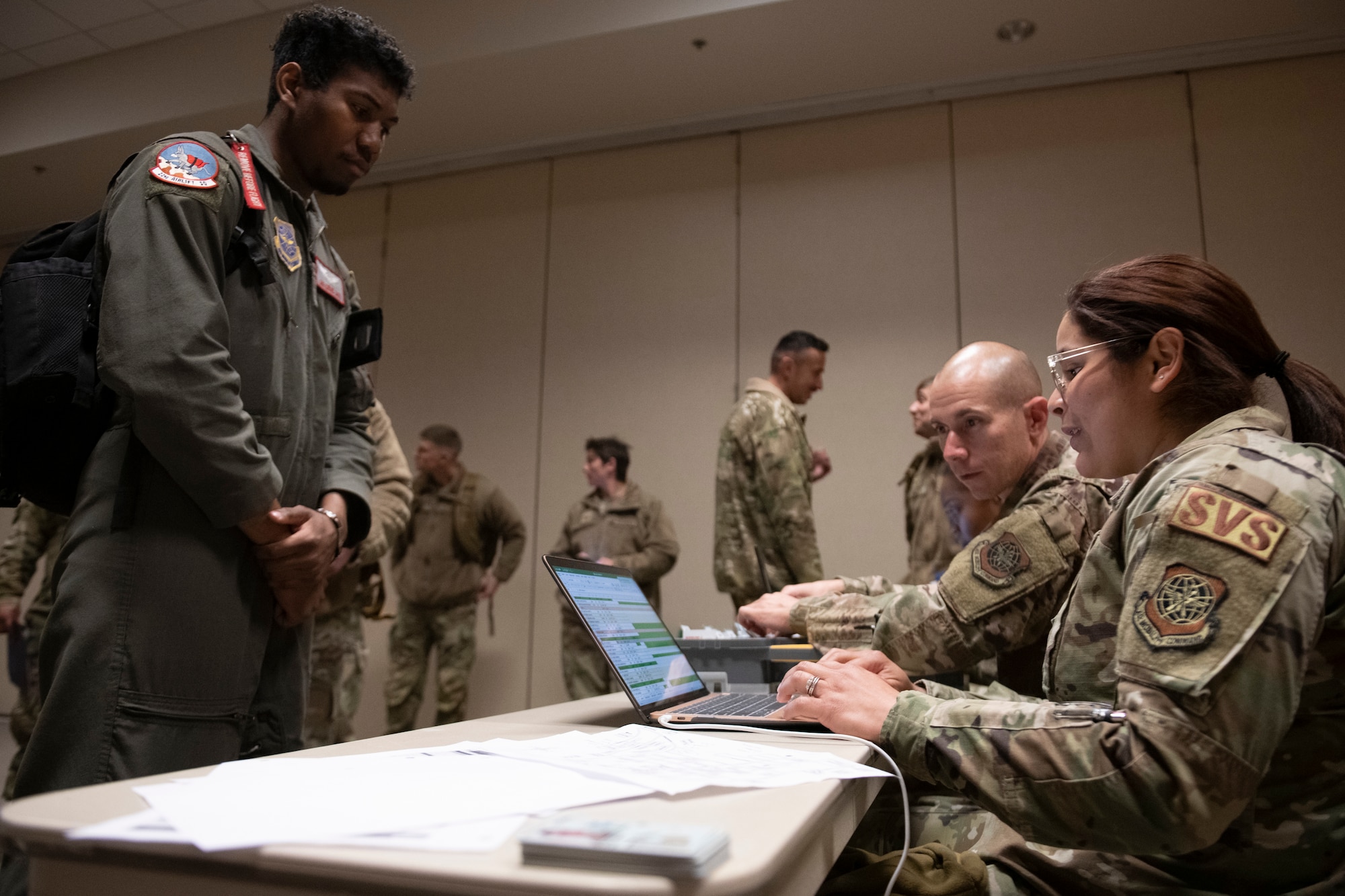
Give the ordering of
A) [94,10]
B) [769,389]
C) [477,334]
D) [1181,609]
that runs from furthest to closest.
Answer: [477,334] < [94,10] < [769,389] < [1181,609]

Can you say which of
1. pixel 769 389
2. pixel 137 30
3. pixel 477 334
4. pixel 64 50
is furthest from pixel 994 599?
pixel 64 50

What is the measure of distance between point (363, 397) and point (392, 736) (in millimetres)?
841

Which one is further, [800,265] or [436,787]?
[800,265]

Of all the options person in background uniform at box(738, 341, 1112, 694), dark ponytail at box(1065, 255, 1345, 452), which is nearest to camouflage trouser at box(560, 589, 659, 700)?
person in background uniform at box(738, 341, 1112, 694)

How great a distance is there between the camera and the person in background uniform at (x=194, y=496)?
1.09 meters

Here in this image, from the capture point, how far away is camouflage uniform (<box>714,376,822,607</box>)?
3258 mm

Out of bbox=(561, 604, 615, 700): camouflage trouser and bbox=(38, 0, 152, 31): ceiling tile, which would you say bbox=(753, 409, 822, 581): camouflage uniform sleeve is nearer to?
bbox=(561, 604, 615, 700): camouflage trouser

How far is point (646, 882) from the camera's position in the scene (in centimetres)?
44

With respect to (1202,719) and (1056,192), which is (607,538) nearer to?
(1056,192)

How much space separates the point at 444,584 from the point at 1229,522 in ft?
13.2

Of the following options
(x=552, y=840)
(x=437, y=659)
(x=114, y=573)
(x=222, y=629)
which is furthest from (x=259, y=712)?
(x=437, y=659)

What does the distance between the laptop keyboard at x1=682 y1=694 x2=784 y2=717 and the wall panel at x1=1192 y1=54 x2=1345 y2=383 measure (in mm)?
3703

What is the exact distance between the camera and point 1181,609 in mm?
737

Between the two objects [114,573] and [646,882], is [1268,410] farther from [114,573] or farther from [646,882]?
[114,573]
